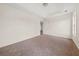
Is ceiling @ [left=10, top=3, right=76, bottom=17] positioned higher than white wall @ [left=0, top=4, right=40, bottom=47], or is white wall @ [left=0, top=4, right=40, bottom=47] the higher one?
ceiling @ [left=10, top=3, right=76, bottom=17]

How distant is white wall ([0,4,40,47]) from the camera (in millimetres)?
1258

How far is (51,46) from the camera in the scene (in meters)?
1.30

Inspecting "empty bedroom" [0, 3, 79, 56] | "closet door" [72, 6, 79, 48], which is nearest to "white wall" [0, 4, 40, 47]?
"empty bedroom" [0, 3, 79, 56]

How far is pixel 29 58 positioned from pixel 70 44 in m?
0.53

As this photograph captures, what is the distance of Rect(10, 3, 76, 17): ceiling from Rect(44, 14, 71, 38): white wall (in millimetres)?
74

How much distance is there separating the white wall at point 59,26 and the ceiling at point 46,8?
7 cm

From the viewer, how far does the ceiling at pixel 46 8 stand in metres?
1.22

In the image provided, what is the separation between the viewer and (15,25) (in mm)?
1287

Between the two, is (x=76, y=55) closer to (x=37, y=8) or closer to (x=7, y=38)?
(x=37, y=8)

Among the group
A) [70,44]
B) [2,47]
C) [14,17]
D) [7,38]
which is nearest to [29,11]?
[14,17]

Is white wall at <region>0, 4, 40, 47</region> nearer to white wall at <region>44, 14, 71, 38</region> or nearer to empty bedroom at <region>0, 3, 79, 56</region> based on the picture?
empty bedroom at <region>0, 3, 79, 56</region>

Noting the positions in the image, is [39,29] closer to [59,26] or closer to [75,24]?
[59,26]

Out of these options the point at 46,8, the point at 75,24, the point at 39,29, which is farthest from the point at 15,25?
the point at 75,24

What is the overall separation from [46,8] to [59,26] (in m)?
0.28
